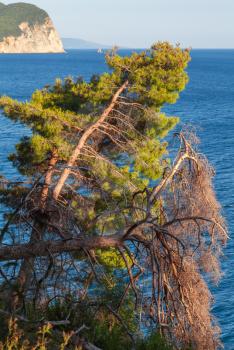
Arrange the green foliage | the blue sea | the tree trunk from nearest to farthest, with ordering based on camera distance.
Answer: the tree trunk → the green foliage → the blue sea

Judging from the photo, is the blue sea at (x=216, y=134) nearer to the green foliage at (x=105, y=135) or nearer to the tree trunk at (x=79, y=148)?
the green foliage at (x=105, y=135)

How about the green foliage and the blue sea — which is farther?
the blue sea

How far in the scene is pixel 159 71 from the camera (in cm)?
1658

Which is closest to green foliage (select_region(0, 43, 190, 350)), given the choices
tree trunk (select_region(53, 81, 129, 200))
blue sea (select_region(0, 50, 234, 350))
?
tree trunk (select_region(53, 81, 129, 200))

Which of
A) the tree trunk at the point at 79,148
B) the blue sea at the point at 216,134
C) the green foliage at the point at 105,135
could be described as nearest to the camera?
the tree trunk at the point at 79,148

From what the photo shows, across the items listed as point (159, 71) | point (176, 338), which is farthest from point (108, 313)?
point (159, 71)

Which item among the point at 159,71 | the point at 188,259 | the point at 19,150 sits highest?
the point at 159,71

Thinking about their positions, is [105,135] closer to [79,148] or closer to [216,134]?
[79,148]

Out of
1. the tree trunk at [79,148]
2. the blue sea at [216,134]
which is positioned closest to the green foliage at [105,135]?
the tree trunk at [79,148]

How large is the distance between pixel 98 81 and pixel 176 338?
29.8 feet

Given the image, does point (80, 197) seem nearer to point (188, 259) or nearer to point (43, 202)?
point (43, 202)

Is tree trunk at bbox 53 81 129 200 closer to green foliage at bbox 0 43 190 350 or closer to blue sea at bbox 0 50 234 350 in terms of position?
green foliage at bbox 0 43 190 350

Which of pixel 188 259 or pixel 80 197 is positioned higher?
pixel 80 197

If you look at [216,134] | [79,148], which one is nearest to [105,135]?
[79,148]
